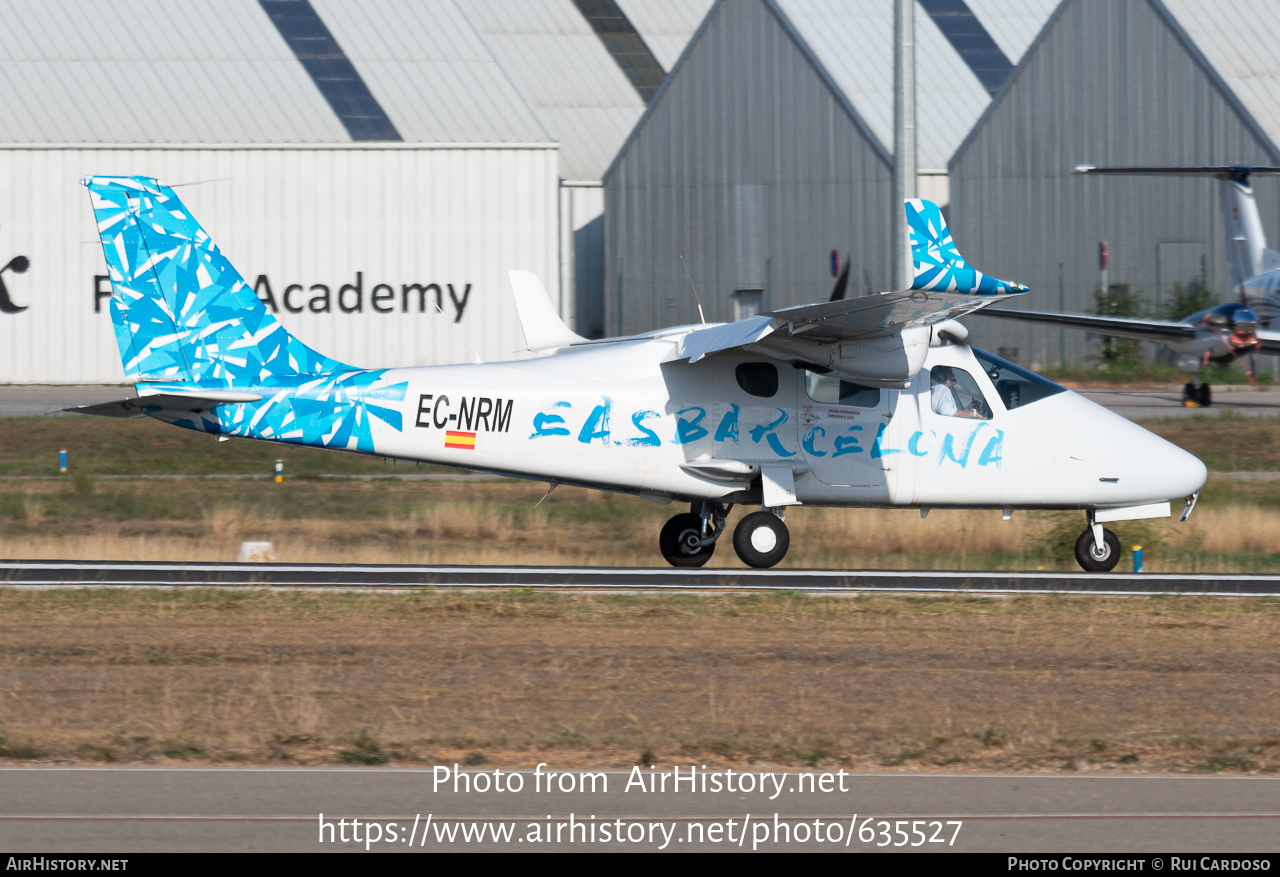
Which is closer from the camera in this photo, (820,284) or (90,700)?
(90,700)

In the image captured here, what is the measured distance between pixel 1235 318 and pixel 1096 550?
19.0m

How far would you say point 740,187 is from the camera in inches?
1741

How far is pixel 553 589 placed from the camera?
14500mm

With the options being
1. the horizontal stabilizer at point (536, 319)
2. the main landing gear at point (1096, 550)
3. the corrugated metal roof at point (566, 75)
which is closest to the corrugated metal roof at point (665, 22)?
the corrugated metal roof at point (566, 75)

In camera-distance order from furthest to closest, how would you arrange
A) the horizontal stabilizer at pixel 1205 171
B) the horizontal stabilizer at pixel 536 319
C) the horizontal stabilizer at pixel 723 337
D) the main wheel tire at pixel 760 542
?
the horizontal stabilizer at pixel 1205 171
the horizontal stabilizer at pixel 536 319
the main wheel tire at pixel 760 542
the horizontal stabilizer at pixel 723 337

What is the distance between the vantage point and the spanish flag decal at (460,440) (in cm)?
1591

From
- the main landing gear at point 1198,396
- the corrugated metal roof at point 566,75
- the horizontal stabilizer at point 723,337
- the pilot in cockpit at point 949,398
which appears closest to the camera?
the horizontal stabilizer at point 723,337

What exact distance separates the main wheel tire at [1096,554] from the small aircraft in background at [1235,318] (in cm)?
1651

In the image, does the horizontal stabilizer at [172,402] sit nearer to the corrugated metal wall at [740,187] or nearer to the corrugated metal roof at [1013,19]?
the corrugated metal wall at [740,187]

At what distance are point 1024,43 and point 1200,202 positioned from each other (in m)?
10.9

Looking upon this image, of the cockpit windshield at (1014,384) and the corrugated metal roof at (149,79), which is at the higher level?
the corrugated metal roof at (149,79)

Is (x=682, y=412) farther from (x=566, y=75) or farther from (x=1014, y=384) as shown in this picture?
(x=566, y=75)

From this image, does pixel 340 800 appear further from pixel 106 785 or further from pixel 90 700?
pixel 90 700

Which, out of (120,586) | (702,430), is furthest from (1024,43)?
(120,586)
